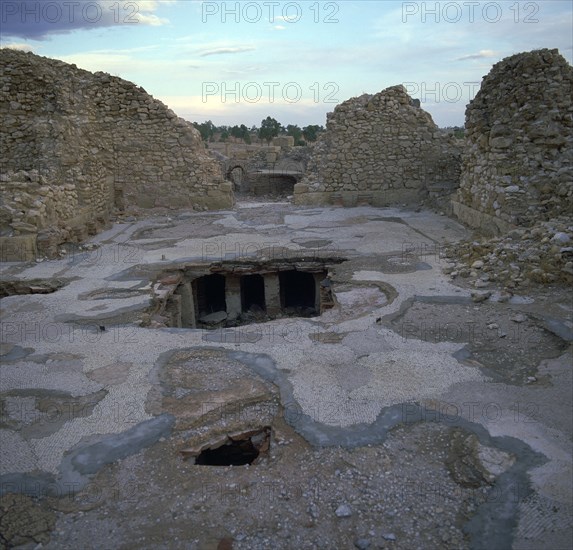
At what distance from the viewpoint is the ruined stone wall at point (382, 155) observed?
13.4 meters

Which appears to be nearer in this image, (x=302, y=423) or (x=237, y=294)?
(x=302, y=423)

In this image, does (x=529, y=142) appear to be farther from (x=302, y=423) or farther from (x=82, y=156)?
(x=82, y=156)

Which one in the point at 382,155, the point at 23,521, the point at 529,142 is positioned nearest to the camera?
the point at 23,521

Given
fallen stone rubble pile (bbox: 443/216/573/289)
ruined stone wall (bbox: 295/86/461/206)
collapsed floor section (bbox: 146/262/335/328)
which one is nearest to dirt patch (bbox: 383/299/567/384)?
fallen stone rubble pile (bbox: 443/216/573/289)

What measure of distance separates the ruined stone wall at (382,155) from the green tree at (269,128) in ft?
92.8

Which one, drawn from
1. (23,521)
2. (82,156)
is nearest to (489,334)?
(23,521)

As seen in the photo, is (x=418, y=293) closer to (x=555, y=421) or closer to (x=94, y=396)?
(x=555, y=421)

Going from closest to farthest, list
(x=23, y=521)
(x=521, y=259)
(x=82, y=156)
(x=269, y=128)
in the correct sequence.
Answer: (x=23, y=521) < (x=521, y=259) < (x=82, y=156) < (x=269, y=128)

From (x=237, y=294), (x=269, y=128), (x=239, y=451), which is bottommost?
(x=237, y=294)

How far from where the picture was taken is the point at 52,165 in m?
10.2

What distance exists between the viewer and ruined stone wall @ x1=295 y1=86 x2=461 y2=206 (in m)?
13.4

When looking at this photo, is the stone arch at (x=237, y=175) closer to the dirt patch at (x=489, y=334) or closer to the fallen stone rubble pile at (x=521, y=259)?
the fallen stone rubble pile at (x=521, y=259)

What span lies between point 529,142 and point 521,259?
3048 millimetres

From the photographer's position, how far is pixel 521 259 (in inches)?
240
